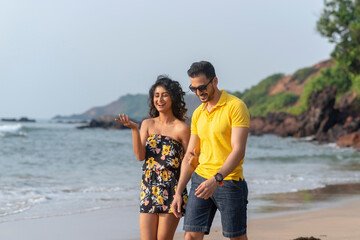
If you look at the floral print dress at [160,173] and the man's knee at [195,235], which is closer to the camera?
the man's knee at [195,235]

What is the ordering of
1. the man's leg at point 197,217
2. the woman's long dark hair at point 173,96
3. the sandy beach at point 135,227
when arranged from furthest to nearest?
the sandy beach at point 135,227, the woman's long dark hair at point 173,96, the man's leg at point 197,217

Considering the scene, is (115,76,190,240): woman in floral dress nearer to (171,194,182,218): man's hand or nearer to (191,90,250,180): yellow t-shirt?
(171,194,182,218): man's hand

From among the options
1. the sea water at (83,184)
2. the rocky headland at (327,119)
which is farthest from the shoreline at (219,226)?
the rocky headland at (327,119)

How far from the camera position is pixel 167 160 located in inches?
160

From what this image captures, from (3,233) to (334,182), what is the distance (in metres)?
9.19

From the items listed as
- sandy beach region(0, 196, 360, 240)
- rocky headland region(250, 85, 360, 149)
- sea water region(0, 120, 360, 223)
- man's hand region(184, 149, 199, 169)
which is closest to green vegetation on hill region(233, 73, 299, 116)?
rocky headland region(250, 85, 360, 149)

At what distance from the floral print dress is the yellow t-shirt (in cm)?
53

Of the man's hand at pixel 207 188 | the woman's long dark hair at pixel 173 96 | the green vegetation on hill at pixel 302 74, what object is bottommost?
the man's hand at pixel 207 188

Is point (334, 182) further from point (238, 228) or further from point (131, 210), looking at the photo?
point (238, 228)

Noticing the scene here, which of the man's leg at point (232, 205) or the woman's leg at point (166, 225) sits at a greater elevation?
the man's leg at point (232, 205)

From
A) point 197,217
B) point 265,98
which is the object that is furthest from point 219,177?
point 265,98

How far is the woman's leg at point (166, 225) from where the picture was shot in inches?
158

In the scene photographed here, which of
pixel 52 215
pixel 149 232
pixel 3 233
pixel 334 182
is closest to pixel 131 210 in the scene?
pixel 52 215

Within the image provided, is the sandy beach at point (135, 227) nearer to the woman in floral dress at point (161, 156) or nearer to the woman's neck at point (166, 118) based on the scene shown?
the woman in floral dress at point (161, 156)
